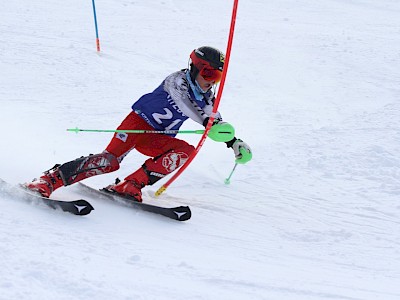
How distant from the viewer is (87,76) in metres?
8.22

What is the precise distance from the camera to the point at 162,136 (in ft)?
15.2

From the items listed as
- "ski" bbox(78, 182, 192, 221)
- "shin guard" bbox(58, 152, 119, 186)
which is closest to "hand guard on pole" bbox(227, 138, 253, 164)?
"ski" bbox(78, 182, 192, 221)

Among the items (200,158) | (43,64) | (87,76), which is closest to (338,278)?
(200,158)

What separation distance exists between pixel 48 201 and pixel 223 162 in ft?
7.33

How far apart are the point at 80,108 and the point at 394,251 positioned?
14.1ft

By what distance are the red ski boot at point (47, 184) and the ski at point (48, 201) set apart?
5 cm

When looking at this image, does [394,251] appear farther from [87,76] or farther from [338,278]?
[87,76]

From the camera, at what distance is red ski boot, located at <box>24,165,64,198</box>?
418 centimetres

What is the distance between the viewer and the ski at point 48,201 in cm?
390

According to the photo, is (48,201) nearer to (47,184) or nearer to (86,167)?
(47,184)

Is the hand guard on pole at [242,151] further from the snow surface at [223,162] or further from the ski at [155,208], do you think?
the ski at [155,208]

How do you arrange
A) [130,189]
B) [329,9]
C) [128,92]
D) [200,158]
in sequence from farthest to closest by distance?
[329,9]
[128,92]
[200,158]
[130,189]

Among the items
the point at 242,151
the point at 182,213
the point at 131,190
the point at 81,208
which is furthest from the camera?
the point at 242,151

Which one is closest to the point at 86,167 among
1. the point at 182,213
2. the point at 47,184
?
the point at 47,184
